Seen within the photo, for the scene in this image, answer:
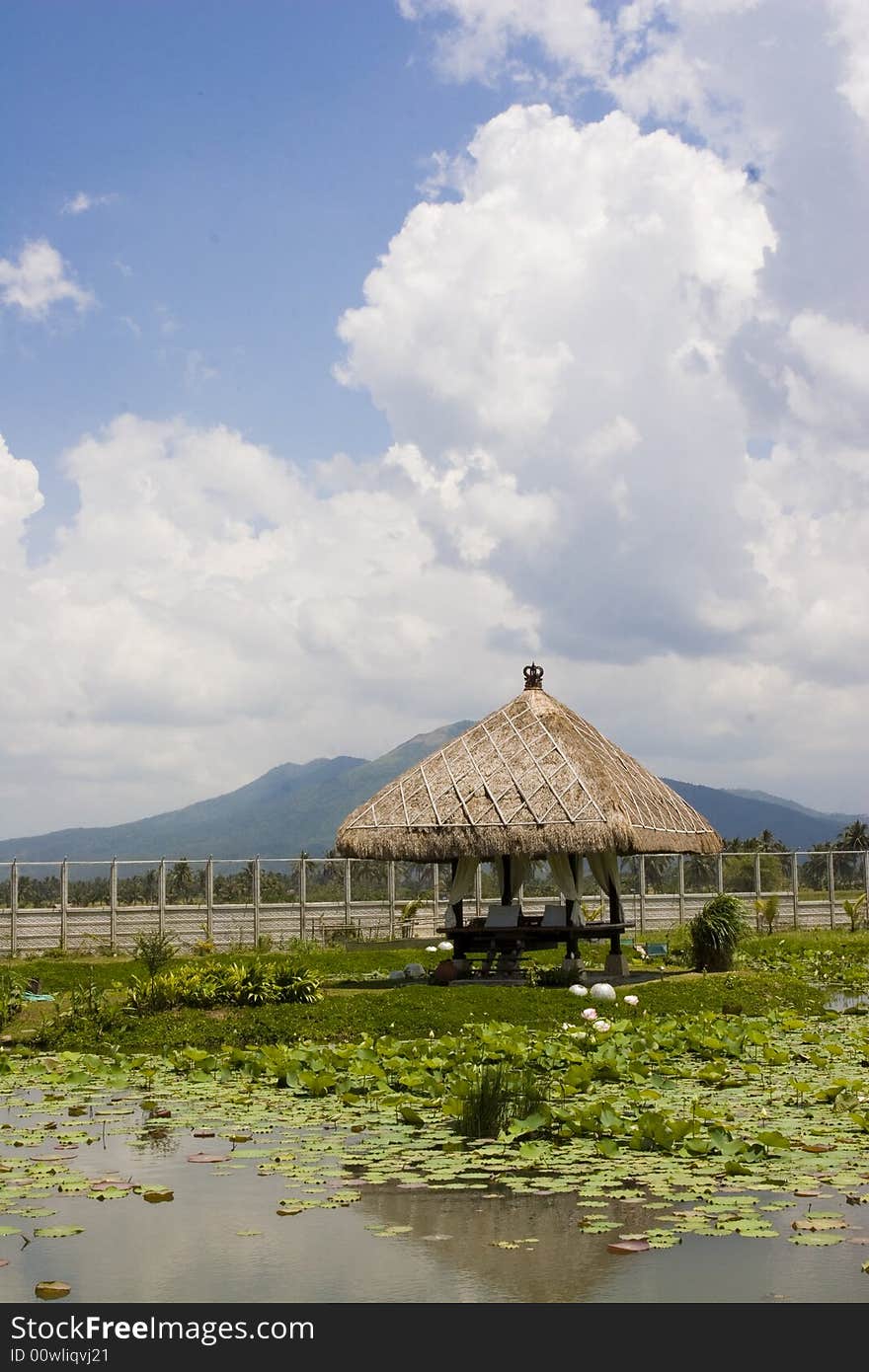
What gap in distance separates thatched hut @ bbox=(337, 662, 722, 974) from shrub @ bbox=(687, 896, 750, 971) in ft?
3.37

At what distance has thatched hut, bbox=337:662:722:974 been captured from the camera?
17.5 metres

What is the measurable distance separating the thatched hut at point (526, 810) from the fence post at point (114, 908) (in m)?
7.01

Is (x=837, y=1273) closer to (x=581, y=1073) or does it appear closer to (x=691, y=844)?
(x=581, y=1073)

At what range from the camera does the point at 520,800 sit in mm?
17781

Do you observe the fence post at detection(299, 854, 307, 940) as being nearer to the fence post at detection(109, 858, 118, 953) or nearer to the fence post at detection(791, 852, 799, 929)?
the fence post at detection(109, 858, 118, 953)

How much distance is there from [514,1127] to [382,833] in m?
10.7

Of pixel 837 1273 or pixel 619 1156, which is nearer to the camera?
pixel 837 1273

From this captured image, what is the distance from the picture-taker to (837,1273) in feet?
17.4

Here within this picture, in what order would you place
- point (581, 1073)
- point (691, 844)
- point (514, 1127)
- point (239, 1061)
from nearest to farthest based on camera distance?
point (514, 1127) → point (581, 1073) → point (239, 1061) → point (691, 844)

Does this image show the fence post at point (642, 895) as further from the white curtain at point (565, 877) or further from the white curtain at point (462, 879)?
the white curtain at point (565, 877)

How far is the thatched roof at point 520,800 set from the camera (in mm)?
17469

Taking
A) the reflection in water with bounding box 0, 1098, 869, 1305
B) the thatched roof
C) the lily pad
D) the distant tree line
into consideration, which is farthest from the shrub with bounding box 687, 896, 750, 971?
the lily pad

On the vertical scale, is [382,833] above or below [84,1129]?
above

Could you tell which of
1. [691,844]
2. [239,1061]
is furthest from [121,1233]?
[691,844]
